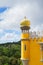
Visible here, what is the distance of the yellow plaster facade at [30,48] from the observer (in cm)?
2442

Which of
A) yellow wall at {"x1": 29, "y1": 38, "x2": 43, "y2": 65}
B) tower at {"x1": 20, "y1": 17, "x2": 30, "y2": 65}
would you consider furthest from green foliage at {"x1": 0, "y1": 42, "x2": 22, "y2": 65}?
yellow wall at {"x1": 29, "y1": 38, "x2": 43, "y2": 65}

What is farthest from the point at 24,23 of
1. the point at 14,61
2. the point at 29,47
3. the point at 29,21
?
the point at 14,61

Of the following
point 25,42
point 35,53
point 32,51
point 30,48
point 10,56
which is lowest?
point 10,56

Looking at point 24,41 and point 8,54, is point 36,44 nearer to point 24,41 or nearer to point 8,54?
point 24,41

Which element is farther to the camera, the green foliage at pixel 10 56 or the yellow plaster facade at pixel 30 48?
the green foliage at pixel 10 56

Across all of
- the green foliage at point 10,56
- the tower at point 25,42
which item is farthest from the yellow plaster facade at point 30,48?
the green foliage at point 10,56

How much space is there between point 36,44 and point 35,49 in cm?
50

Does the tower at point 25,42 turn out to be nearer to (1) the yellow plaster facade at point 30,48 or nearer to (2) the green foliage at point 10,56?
(1) the yellow plaster facade at point 30,48

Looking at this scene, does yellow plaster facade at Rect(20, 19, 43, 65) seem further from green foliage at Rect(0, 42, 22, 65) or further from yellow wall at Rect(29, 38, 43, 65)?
green foliage at Rect(0, 42, 22, 65)

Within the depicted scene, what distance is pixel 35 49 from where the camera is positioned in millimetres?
24719

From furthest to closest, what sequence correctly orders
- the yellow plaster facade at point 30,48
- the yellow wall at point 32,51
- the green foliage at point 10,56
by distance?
the green foliage at point 10,56, the yellow wall at point 32,51, the yellow plaster facade at point 30,48

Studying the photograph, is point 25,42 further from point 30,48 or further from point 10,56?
point 10,56

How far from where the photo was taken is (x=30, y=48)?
82.8 feet

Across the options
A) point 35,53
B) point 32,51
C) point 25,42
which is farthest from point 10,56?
point 35,53
